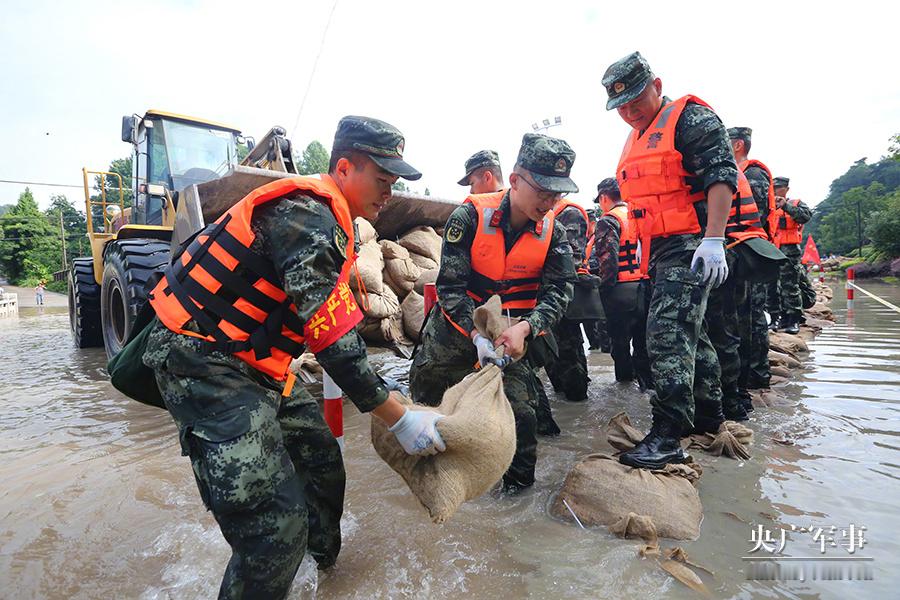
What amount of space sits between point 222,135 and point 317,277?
20.9ft

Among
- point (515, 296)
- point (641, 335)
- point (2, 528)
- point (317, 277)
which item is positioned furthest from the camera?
point (641, 335)

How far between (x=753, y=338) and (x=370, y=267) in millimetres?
3577

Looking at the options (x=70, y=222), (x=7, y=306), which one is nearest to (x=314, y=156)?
(x=70, y=222)

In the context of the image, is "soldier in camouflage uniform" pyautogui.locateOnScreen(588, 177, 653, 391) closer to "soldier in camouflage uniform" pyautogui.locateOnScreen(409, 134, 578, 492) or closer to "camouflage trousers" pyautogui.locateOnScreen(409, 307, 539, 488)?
"soldier in camouflage uniform" pyautogui.locateOnScreen(409, 134, 578, 492)

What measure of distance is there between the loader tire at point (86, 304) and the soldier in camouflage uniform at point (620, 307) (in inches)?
259

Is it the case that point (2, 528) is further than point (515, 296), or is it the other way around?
point (515, 296)

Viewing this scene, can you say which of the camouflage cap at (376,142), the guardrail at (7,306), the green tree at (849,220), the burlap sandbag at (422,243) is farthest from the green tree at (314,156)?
the camouflage cap at (376,142)

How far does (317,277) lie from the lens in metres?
1.42

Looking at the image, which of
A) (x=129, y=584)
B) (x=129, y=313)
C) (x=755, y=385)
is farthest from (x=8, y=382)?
(x=755, y=385)

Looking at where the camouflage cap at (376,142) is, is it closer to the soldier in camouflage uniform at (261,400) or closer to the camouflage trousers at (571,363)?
the soldier in camouflage uniform at (261,400)

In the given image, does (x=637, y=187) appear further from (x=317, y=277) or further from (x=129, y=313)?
(x=129, y=313)

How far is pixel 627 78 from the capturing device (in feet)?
9.21

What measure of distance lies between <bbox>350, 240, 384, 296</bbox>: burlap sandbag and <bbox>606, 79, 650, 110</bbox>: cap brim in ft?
9.74

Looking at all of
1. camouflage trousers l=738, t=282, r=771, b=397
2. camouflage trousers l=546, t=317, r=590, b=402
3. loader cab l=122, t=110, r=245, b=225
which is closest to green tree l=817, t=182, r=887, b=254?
camouflage trousers l=738, t=282, r=771, b=397
